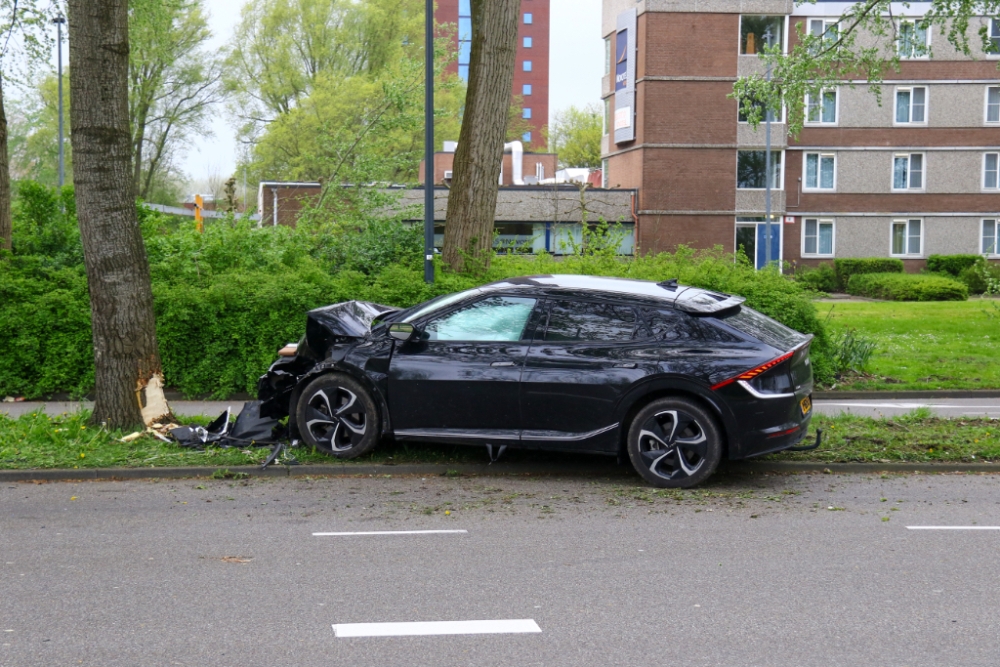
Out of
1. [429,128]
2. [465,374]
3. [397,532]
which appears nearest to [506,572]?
[397,532]

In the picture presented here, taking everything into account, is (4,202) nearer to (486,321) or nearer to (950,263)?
(486,321)

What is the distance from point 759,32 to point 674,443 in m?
43.8

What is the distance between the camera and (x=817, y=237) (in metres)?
49.8

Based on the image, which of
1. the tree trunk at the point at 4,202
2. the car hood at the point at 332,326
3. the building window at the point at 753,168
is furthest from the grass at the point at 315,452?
the building window at the point at 753,168

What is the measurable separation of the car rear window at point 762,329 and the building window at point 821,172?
4213 cm

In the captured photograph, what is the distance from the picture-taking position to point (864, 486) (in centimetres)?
905

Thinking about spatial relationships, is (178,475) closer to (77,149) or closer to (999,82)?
(77,149)

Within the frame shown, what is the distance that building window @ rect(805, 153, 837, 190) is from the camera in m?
49.5

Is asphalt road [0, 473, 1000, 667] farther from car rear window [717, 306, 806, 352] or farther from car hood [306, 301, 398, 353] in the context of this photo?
car hood [306, 301, 398, 353]

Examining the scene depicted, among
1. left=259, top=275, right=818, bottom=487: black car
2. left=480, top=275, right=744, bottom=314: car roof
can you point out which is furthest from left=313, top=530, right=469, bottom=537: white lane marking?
left=480, top=275, right=744, bottom=314: car roof

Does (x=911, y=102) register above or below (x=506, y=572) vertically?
above

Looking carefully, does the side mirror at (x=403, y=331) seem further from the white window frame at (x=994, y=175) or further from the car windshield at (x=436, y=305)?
the white window frame at (x=994, y=175)

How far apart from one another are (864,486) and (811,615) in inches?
147

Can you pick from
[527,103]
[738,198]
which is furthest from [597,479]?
[527,103]
